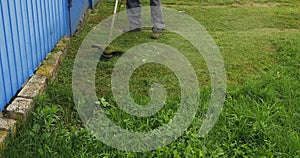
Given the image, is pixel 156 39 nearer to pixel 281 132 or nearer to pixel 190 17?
pixel 190 17

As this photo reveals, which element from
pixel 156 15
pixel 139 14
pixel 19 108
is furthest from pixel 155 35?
pixel 19 108

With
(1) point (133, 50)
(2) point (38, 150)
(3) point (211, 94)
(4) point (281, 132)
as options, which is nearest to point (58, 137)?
(2) point (38, 150)

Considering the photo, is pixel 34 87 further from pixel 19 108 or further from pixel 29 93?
pixel 19 108

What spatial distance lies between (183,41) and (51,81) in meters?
1.80

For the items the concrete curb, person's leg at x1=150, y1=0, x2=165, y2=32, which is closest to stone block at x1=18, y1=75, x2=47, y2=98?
the concrete curb

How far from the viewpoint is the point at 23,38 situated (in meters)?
2.75

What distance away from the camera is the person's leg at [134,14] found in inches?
185

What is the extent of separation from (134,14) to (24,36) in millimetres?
2144

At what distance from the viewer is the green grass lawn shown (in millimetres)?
2262

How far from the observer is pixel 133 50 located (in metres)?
3.88

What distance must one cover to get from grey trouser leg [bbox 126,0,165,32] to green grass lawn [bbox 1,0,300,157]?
16 centimetres

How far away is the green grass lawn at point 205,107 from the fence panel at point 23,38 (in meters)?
0.22

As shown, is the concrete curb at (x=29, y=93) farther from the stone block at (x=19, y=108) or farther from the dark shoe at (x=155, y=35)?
the dark shoe at (x=155, y=35)

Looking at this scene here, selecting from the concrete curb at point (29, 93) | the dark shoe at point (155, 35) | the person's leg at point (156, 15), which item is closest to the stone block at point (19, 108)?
the concrete curb at point (29, 93)
